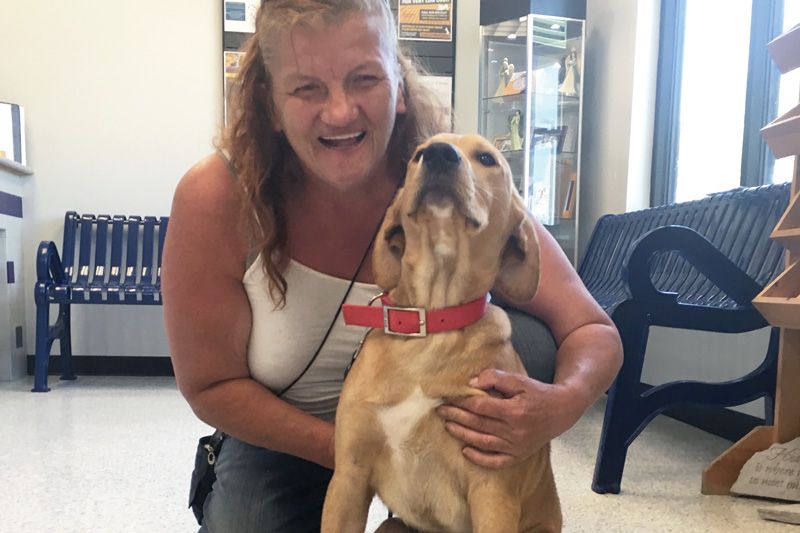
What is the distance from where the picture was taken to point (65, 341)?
347 cm

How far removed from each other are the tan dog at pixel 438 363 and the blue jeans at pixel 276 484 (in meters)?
0.16

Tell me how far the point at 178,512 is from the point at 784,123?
181 cm

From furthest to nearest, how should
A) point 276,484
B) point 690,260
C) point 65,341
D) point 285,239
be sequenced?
point 65,341 → point 690,260 → point 276,484 → point 285,239

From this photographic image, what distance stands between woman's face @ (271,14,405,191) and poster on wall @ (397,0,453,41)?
9.78ft

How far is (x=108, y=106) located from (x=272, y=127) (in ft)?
9.82

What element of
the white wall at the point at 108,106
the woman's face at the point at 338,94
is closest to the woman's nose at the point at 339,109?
the woman's face at the point at 338,94

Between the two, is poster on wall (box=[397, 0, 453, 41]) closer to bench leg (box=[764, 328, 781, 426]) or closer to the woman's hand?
bench leg (box=[764, 328, 781, 426])

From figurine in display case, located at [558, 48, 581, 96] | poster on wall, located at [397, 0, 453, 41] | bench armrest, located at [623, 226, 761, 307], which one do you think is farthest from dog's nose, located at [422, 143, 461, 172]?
poster on wall, located at [397, 0, 453, 41]

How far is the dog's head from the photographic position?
100 cm

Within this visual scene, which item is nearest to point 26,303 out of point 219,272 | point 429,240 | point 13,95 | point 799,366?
point 13,95

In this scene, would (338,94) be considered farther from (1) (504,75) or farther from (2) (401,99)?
(1) (504,75)

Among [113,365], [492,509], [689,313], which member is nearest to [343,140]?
[492,509]

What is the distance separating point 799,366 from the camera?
1756 millimetres

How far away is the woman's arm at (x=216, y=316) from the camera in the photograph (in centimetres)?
114
